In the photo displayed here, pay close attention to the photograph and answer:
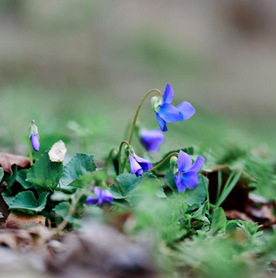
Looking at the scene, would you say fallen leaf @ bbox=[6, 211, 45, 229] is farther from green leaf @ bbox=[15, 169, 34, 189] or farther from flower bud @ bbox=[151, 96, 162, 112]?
flower bud @ bbox=[151, 96, 162, 112]

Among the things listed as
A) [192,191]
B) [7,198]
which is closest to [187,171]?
[192,191]

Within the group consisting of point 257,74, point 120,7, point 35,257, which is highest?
point 35,257

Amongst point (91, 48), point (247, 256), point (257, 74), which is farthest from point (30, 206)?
point (257, 74)

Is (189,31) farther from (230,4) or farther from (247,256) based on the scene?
(247,256)

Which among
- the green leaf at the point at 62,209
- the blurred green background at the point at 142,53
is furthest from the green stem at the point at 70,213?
the blurred green background at the point at 142,53

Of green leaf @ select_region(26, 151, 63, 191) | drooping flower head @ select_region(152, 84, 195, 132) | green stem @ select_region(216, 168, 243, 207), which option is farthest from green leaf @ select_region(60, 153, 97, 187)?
green stem @ select_region(216, 168, 243, 207)

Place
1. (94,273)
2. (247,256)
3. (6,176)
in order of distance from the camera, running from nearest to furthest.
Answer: (94,273) → (247,256) → (6,176)

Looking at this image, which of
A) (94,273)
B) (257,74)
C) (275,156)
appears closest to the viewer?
(94,273)
